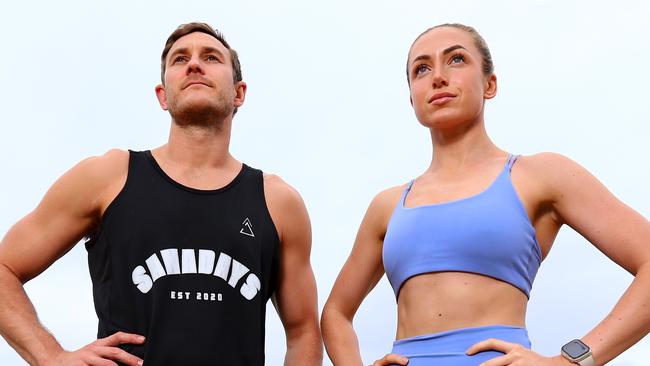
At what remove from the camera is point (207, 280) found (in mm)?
5414

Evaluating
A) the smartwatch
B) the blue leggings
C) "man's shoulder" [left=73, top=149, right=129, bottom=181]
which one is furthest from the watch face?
"man's shoulder" [left=73, top=149, right=129, bottom=181]

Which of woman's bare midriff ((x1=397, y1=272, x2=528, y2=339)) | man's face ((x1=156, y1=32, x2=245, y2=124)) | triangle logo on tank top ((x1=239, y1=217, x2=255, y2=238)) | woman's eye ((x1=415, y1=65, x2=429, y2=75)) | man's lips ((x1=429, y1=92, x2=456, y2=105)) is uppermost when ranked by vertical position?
man's face ((x1=156, y1=32, x2=245, y2=124))

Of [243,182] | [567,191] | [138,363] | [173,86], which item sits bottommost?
[138,363]

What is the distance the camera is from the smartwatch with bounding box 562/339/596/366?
4297 millimetres

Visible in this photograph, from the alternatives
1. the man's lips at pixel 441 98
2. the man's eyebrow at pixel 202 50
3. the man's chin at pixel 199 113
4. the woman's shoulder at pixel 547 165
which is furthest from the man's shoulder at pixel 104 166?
the woman's shoulder at pixel 547 165

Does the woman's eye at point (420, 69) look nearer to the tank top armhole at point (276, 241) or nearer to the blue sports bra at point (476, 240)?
the blue sports bra at point (476, 240)

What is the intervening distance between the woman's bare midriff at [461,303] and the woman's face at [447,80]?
1117 mm

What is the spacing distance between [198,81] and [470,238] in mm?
2487

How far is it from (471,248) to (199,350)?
1.88 metres

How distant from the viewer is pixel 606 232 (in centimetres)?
464

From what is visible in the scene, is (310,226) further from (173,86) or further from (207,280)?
(173,86)

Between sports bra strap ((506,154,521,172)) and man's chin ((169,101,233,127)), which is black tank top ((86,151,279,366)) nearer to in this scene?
man's chin ((169,101,233,127))

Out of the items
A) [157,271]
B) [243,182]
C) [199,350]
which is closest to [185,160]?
[243,182]

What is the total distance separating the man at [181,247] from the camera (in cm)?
529
